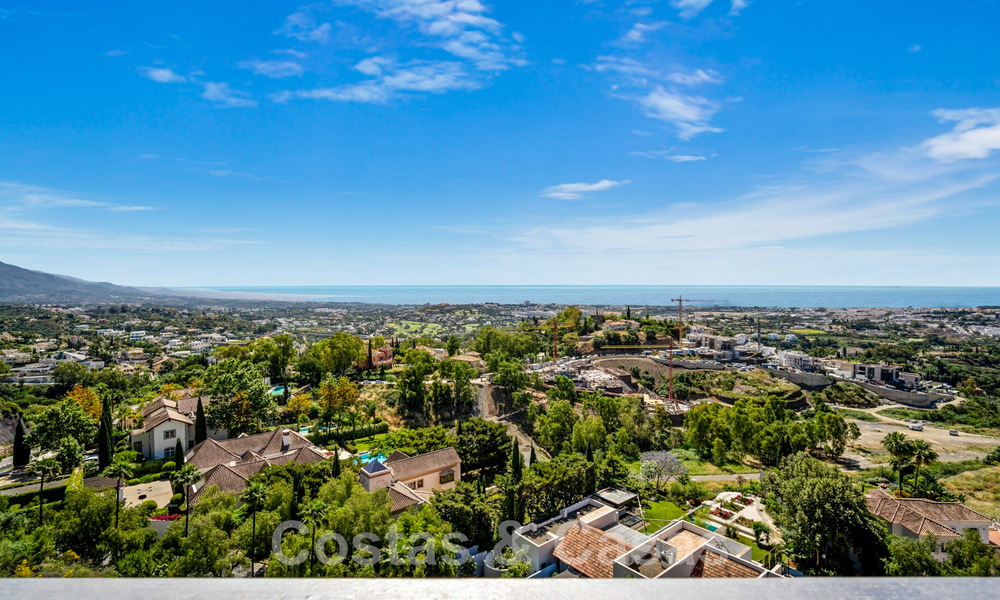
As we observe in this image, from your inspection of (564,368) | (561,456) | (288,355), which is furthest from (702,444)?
(288,355)

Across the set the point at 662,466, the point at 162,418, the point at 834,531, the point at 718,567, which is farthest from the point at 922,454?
the point at 162,418

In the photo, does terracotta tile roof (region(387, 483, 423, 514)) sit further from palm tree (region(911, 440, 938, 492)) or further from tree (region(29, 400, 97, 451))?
palm tree (region(911, 440, 938, 492))

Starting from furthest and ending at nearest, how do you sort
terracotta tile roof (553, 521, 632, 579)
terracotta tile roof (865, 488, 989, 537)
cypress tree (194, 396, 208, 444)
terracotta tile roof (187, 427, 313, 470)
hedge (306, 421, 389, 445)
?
hedge (306, 421, 389, 445), cypress tree (194, 396, 208, 444), terracotta tile roof (187, 427, 313, 470), terracotta tile roof (865, 488, 989, 537), terracotta tile roof (553, 521, 632, 579)

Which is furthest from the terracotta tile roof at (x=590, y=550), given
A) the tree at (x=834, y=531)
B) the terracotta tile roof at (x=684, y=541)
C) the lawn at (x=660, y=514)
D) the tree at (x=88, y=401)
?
the tree at (x=88, y=401)

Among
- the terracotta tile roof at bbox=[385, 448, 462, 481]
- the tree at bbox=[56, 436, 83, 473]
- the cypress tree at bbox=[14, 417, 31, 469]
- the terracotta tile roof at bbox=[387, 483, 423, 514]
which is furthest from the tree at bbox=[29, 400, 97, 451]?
the terracotta tile roof at bbox=[387, 483, 423, 514]

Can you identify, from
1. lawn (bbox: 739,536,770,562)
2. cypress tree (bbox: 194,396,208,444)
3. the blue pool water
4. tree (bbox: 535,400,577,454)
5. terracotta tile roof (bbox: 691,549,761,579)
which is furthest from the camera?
tree (bbox: 535,400,577,454)

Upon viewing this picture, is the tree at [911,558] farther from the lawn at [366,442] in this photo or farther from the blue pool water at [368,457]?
the lawn at [366,442]

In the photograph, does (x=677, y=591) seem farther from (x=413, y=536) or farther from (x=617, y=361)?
(x=617, y=361)
